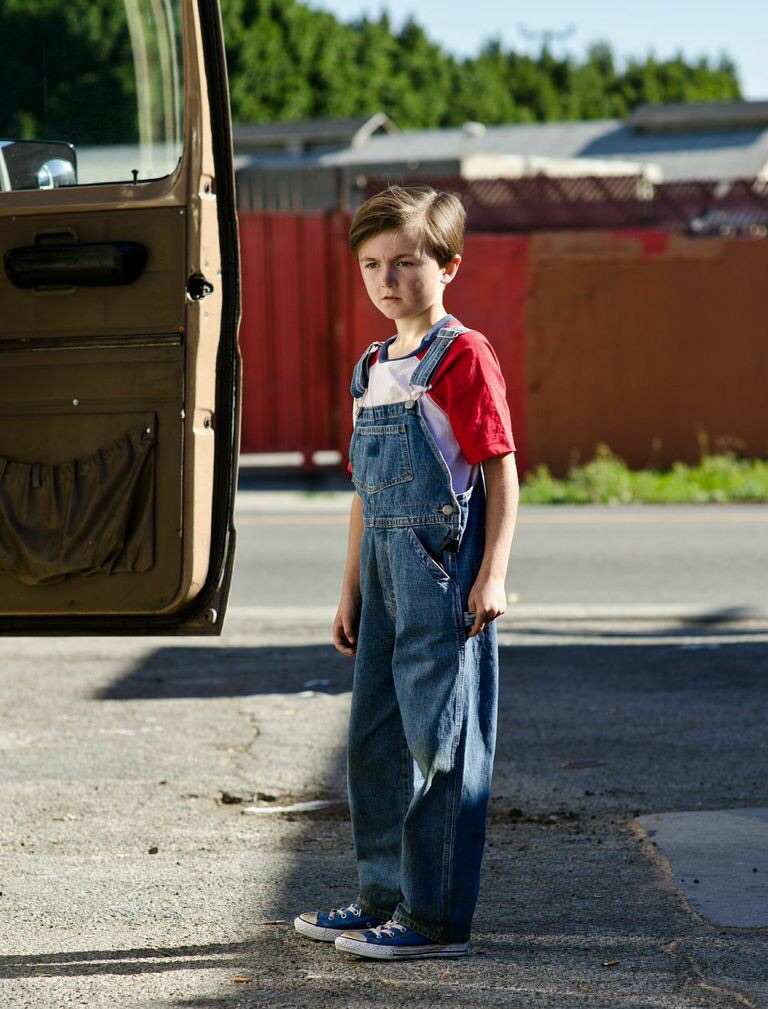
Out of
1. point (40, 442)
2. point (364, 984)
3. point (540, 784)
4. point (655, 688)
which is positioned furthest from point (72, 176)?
point (655, 688)

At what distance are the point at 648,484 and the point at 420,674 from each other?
10.5 m

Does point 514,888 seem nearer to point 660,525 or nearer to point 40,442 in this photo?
point 40,442

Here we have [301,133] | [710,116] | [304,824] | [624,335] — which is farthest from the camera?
[710,116]

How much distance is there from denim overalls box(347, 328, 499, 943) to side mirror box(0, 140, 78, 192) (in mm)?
1031

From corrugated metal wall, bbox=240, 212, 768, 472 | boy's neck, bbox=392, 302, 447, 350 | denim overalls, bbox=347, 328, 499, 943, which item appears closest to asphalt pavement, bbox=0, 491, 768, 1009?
denim overalls, bbox=347, 328, 499, 943

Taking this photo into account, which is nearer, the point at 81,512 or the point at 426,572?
the point at 426,572

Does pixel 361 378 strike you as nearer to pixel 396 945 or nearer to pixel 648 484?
pixel 396 945

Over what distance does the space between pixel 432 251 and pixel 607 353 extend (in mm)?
11446

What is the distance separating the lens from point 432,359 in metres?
3.26

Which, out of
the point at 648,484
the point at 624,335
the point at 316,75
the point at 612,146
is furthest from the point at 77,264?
the point at 316,75

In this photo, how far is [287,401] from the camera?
15508 millimetres

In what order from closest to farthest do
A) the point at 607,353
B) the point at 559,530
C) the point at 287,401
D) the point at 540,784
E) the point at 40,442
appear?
the point at 40,442 < the point at 540,784 < the point at 559,530 < the point at 607,353 < the point at 287,401

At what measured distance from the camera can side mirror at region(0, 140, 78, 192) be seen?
383cm

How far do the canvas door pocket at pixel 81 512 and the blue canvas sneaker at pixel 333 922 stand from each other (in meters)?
0.94
